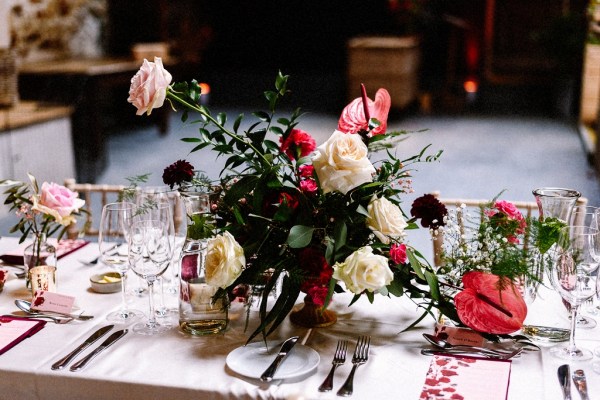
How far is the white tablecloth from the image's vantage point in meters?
1.27

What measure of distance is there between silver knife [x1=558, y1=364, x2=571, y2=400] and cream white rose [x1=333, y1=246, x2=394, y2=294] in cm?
34

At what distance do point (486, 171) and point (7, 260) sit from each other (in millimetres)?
4318

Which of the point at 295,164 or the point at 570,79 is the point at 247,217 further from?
the point at 570,79

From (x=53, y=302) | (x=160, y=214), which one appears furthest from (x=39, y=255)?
(x=160, y=214)

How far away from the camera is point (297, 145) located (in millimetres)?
1519

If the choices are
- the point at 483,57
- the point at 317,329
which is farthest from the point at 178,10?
the point at 317,329

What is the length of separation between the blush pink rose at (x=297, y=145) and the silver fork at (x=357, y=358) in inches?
15.5

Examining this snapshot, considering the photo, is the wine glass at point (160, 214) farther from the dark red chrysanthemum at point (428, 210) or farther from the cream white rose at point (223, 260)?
the dark red chrysanthemum at point (428, 210)

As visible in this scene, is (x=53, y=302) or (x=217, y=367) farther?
(x=53, y=302)

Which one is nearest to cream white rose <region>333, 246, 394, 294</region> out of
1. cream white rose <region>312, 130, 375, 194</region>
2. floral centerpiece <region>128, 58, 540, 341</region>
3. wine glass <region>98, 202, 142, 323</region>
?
floral centerpiece <region>128, 58, 540, 341</region>

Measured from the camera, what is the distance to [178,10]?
914 centimetres

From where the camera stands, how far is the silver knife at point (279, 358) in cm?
128

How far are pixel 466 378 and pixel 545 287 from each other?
42 centimetres

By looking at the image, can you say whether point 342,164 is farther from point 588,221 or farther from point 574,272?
point 588,221
